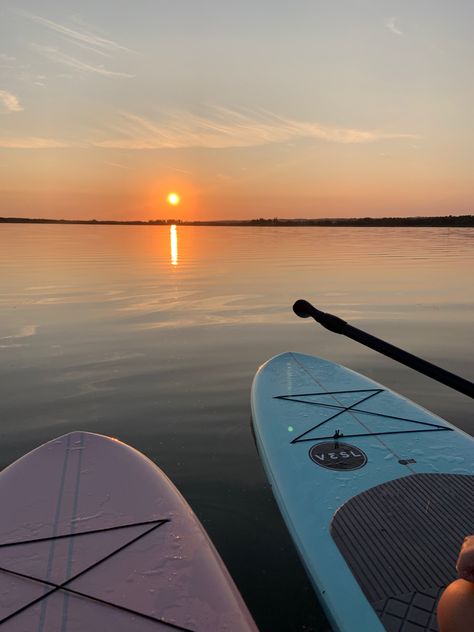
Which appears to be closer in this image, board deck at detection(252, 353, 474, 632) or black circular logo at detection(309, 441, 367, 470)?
board deck at detection(252, 353, 474, 632)

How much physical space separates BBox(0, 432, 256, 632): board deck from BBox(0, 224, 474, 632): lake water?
0.76 metres

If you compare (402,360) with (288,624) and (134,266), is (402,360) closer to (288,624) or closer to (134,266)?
(288,624)

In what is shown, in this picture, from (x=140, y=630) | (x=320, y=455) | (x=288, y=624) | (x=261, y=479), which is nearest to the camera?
(x=140, y=630)

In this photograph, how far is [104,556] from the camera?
3.38 meters

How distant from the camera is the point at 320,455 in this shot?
16.4 ft

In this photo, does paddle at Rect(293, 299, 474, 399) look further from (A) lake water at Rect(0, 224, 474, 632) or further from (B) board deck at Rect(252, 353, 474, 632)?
(A) lake water at Rect(0, 224, 474, 632)

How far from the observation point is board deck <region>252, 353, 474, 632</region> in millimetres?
3113

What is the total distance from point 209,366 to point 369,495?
574 centimetres

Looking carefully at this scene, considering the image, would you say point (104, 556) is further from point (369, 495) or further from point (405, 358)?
point (405, 358)

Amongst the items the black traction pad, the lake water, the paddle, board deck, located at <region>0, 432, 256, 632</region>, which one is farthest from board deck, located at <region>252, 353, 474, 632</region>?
the paddle

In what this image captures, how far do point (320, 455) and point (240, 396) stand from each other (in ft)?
10.3

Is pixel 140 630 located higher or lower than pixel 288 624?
higher

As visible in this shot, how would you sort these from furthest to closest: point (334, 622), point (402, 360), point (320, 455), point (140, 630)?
point (320, 455)
point (334, 622)
point (140, 630)
point (402, 360)

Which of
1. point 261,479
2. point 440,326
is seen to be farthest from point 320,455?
point 440,326
